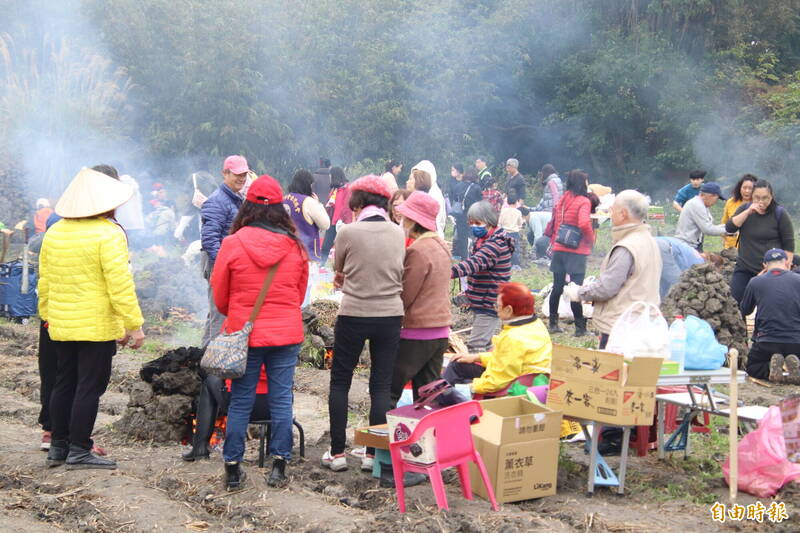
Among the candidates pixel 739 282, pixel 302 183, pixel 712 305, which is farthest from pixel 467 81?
pixel 712 305

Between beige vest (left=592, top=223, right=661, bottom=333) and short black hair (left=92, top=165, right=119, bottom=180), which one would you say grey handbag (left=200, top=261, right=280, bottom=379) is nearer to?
short black hair (left=92, top=165, right=119, bottom=180)

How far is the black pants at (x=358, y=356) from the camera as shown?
5.55m

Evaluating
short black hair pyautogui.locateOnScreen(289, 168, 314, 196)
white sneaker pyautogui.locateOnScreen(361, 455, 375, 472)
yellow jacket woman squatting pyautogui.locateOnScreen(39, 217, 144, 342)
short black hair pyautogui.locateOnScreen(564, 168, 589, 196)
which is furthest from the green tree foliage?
white sneaker pyautogui.locateOnScreen(361, 455, 375, 472)

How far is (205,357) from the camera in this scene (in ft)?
16.9

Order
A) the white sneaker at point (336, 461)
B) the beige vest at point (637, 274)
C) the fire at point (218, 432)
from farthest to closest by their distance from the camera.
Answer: the fire at point (218, 432), the beige vest at point (637, 274), the white sneaker at point (336, 461)

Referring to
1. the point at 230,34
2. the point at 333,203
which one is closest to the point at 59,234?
the point at 333,203

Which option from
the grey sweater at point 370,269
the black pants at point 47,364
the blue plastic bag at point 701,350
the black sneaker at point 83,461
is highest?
the grey sweater at point 370,269

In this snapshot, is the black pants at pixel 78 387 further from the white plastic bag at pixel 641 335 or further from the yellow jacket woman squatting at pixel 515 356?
the white plastic bag at pixel 641 335

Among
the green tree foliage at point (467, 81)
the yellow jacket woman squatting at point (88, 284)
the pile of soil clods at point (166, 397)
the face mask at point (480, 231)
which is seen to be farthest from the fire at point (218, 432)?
the green tree foliage at point (467, 81)

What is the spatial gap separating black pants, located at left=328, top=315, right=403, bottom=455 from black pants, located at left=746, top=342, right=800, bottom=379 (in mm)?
4660

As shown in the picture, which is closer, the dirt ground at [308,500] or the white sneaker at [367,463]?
the dirt ground at [308,500]

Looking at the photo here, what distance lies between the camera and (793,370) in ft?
28.1

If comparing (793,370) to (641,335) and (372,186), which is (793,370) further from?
(372,186)

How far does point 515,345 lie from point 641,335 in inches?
32.1
